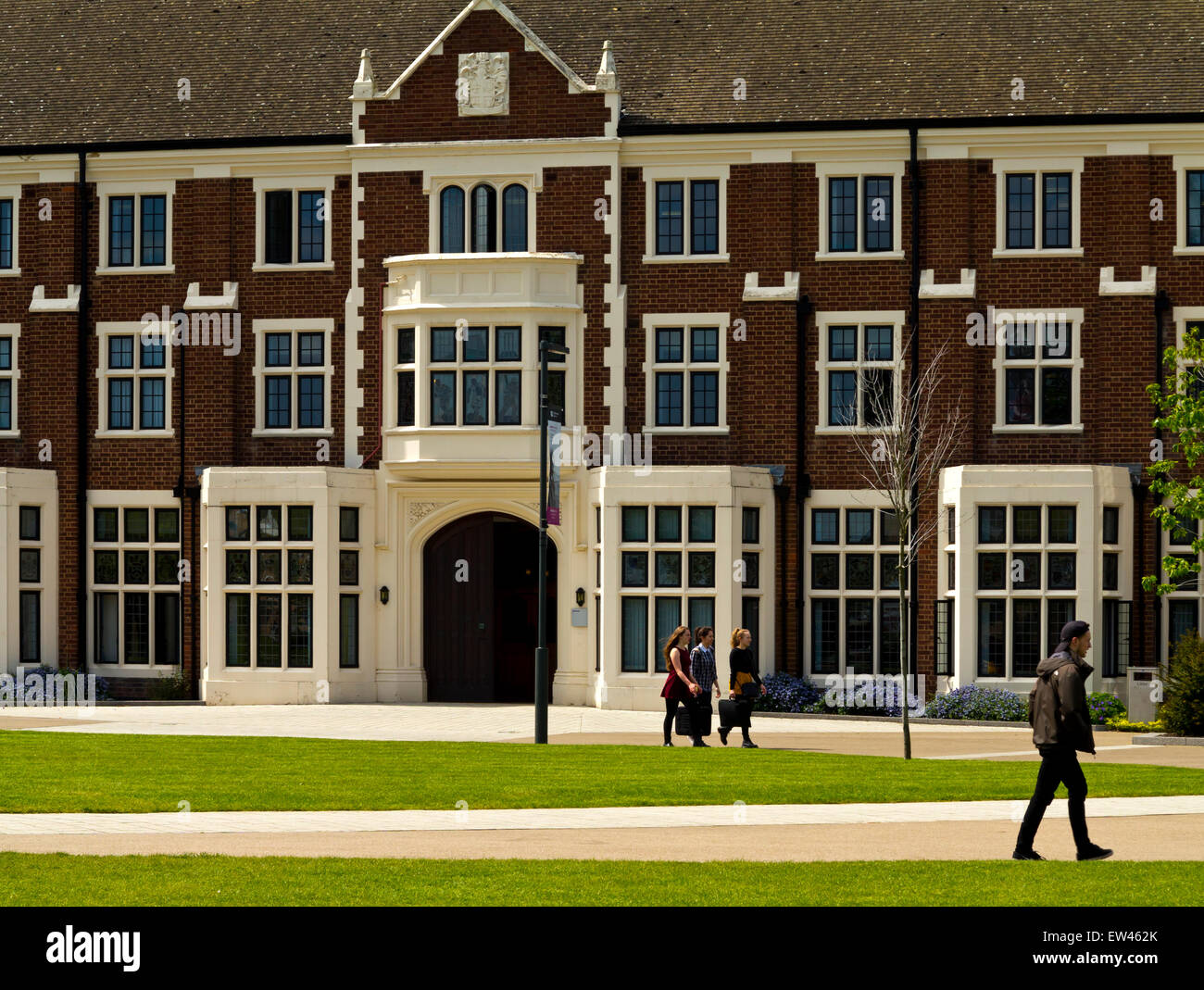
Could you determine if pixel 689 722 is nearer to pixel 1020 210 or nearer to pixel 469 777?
pixel 469 777

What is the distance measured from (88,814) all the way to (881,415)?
18752 millimetres

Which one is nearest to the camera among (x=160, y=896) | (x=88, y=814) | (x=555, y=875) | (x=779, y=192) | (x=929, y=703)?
(x=160, y=896)

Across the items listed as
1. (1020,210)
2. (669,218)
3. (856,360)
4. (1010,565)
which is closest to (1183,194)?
(1020,210)

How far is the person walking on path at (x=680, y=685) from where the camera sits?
947 inches

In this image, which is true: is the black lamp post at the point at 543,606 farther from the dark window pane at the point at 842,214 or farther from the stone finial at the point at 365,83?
the stone finial at the point at 365,83

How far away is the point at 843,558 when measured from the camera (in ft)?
109

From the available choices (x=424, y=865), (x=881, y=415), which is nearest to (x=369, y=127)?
(x=881, y=415)

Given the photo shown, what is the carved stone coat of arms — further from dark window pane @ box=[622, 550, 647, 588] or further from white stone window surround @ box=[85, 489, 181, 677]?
white stone window surround @ box=[85, 489, 181, 677]

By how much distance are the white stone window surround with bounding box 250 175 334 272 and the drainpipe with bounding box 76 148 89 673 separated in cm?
311

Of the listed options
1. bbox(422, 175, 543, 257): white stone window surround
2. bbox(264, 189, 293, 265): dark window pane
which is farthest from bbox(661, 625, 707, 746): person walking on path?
bbox(264, 189, 293, 265): dark window pane

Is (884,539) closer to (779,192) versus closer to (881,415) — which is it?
(881,415)

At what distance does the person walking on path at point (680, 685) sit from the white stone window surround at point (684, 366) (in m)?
9.47

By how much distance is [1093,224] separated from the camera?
32.9 meters

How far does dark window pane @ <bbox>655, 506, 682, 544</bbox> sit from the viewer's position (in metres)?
32.3
